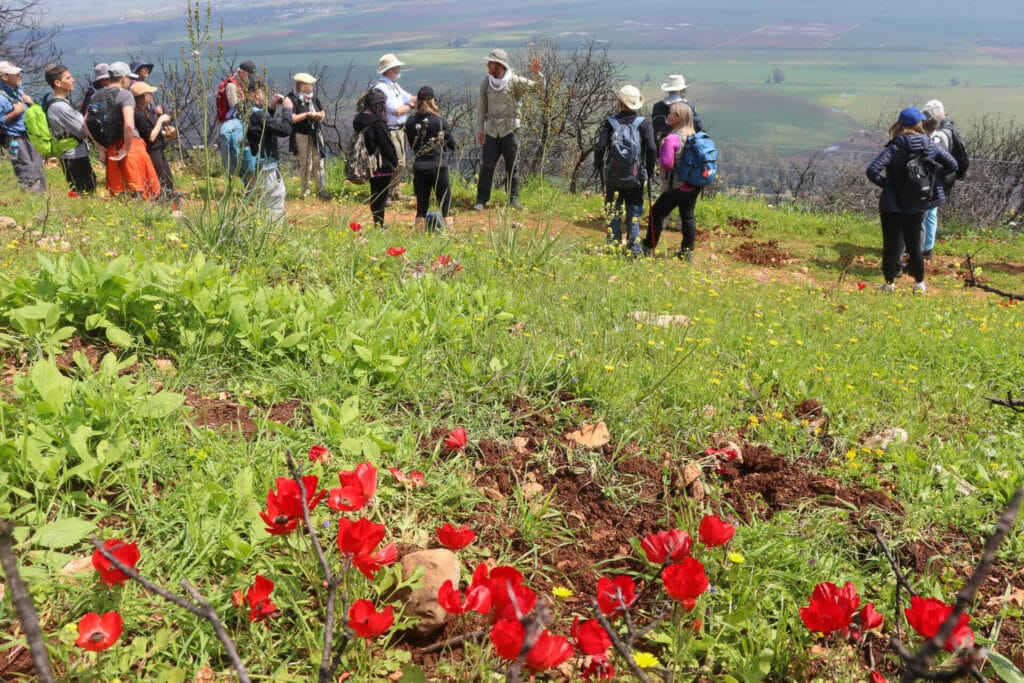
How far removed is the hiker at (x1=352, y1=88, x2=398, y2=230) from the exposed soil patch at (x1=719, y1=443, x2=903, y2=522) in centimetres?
536

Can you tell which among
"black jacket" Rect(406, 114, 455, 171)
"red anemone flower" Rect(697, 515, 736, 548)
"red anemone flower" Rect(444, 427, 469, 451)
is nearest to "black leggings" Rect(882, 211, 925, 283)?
"black jacket" Rect(406, 114, 455, 171)

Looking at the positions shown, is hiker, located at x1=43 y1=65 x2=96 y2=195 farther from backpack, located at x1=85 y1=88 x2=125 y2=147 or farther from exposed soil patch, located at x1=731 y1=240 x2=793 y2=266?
exposed soil patch, located at x1=731 y1=240 x2=793 y2=266

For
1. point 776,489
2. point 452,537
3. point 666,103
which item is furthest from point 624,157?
point 452,537

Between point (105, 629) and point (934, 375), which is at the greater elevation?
point (105, 629)

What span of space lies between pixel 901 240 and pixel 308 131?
27.0 feet

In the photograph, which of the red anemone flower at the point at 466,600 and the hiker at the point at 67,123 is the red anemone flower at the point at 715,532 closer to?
the red anemone flower at the point at 466,600

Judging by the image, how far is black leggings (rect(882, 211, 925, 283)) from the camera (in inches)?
300

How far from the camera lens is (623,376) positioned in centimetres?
334

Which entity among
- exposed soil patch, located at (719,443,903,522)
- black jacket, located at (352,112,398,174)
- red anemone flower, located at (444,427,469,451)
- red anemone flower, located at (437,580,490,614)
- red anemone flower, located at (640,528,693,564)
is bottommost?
exposed soil patch, located at (719,443,903,522)

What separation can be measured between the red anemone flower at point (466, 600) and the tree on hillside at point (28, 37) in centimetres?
1978

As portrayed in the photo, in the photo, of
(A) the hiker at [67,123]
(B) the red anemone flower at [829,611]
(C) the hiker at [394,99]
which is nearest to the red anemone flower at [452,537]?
(B) the red anemone flower at [829,611]

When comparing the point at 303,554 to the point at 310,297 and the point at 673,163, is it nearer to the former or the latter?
the point at 310,297

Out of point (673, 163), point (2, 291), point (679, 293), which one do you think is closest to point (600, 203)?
point (673, 163)

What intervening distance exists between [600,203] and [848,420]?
9.31m
